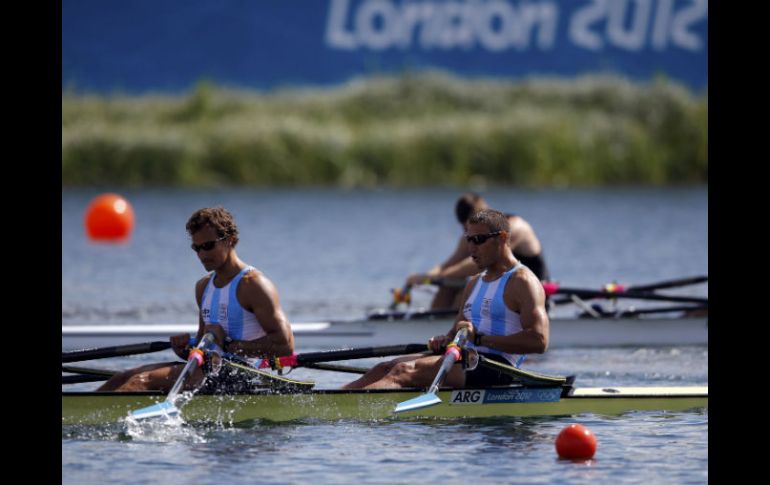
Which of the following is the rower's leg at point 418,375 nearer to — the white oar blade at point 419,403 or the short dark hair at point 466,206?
the white oar blade at point 419,403

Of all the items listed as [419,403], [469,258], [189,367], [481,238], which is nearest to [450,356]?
[419,403]

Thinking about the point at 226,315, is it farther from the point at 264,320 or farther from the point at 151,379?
the point at 151,379

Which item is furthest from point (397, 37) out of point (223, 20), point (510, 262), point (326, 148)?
point (510, 262)

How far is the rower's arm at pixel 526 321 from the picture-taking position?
30.8 ft

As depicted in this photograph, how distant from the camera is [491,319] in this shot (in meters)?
9.60

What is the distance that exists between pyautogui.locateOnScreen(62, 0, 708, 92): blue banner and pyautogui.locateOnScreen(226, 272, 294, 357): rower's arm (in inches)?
1467

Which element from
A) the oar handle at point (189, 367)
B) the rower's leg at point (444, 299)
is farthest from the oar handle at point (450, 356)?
the rower's leg at point (444, 299)

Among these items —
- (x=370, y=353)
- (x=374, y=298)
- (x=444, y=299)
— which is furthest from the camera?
(x=374, y=298)

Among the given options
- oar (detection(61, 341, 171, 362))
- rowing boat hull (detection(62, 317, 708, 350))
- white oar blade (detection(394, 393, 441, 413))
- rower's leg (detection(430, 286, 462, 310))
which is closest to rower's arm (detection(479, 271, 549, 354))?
white oar blade (detection(394, 393, 441, 413))

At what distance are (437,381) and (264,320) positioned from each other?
1169 mm

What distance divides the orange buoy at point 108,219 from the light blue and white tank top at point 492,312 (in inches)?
532

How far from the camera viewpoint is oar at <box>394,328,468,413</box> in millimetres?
9328
